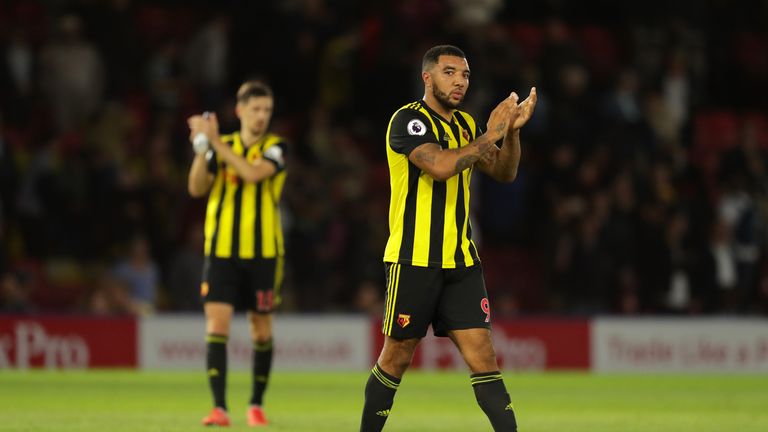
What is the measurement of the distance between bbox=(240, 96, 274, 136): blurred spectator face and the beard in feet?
8.79

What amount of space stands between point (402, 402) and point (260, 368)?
8.31 ft

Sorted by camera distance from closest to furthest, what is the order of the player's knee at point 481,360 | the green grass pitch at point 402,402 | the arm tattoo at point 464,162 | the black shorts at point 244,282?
the arm tattoo at point 464,162 < the player's knee at point 481,360 < the black shorts at point 244,282 < the green grass pitch at point 402,402

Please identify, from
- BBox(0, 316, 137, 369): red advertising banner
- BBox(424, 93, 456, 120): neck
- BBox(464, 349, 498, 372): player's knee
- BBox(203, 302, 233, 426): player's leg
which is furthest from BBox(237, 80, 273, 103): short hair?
BBox(0, 316, 137, 369): red advertising banner

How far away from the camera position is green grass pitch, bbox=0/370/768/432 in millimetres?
9492

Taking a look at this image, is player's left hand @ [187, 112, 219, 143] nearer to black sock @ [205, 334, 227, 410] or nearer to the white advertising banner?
black sock @ [205, 334, 227, 410]

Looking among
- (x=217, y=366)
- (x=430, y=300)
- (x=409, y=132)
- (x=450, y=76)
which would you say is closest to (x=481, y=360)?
(x=430, y=300)

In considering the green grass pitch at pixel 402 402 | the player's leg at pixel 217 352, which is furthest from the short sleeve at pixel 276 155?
the green grass pitch at pixel 402 402

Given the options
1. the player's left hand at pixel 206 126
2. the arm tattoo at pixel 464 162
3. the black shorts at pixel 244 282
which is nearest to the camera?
the arm tattoo at pixel 464 162

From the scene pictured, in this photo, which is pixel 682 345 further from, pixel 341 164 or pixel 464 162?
pixel 464 162

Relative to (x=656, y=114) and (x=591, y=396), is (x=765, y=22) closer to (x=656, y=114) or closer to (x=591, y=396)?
(x=656, y=114)

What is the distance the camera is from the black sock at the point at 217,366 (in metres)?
9.15

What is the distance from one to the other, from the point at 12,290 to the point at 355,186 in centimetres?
469

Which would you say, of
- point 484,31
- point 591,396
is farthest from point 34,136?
point 591,396

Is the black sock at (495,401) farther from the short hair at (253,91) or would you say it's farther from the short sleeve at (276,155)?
the short hair at (253,91)
